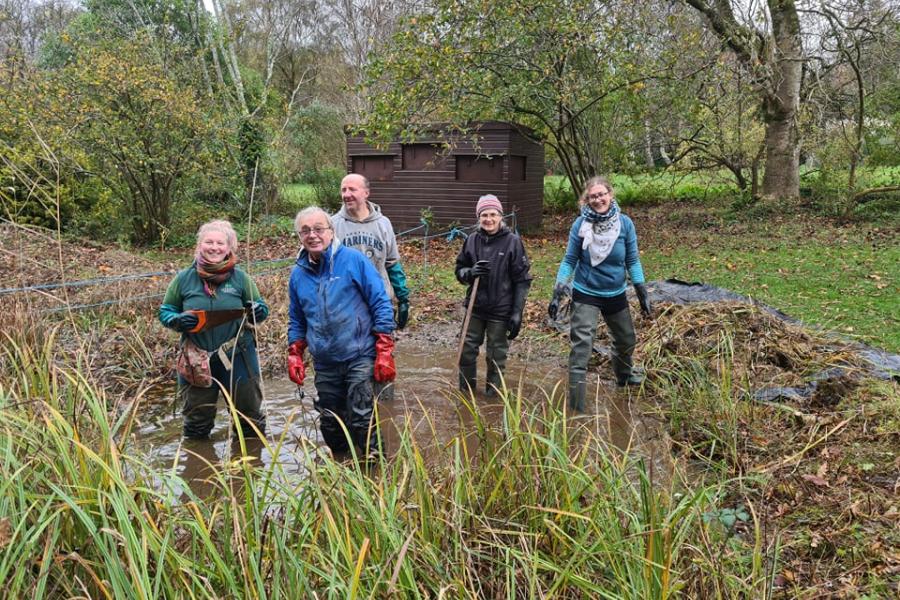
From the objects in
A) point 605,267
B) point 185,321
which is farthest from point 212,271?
point 605,267

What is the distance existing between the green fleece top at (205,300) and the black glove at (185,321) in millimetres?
76

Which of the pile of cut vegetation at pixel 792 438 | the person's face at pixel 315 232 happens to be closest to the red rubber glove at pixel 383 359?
the person's face at pixel 315 232

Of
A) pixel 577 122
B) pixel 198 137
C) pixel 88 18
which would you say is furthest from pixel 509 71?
pixel 88 18

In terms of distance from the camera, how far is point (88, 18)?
21.0 meters

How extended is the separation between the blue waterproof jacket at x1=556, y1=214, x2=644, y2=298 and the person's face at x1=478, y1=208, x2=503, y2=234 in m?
0.58

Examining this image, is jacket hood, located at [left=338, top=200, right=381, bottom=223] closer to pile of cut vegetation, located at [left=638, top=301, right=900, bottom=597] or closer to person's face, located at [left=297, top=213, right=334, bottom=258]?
person's face, located at [left=297, top=213, right=334, bottom=258]

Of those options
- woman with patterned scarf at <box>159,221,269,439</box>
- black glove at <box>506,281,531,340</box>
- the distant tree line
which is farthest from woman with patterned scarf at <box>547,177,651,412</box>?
the distant tree line

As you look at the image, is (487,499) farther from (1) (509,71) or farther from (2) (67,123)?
(2) (67,123)

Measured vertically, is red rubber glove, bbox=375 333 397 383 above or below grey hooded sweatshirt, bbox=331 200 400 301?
below

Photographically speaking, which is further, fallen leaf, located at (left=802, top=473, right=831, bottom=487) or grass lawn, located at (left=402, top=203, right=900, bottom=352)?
grass lawn, located at (left=402, top=203, right=900, bottom=352)

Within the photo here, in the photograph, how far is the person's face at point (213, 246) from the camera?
4055 mm

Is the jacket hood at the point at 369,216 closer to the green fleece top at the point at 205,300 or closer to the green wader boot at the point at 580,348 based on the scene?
the green fleece top at the point at 205,300

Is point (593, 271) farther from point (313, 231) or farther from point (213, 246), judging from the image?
point (213, 246)

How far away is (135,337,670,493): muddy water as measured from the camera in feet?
13.8
